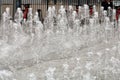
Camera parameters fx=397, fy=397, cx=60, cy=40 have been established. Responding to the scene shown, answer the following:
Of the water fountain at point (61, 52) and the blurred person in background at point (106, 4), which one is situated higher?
the blurred person in background at point (106, 4)

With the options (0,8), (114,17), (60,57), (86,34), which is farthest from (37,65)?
(0,8)

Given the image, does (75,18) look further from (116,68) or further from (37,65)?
(116,68)

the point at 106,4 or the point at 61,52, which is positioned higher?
the point at 106,4

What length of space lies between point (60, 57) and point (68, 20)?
504 centimetres

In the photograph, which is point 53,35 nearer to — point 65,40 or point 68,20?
point 65,40

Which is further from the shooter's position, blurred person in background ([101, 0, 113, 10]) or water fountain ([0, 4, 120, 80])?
blurred person in background ([101, 0, 113, 10])

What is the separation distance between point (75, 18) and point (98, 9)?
2.69 m

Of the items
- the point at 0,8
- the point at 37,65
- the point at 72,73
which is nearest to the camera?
the point at 72,73

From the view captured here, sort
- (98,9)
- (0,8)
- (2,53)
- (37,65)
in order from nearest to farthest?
(37,65), (2,53), (0,8), (98,9)

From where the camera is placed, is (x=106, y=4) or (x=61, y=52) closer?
(x=61, y=52)

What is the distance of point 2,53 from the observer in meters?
6.75

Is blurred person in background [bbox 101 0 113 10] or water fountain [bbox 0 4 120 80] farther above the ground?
blurred person in background [bbox 101 0 113 10]

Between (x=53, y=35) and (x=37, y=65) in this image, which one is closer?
(x=37, y=65)

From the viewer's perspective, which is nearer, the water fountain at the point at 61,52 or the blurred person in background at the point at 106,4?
the water fountain at the point at 61,52
